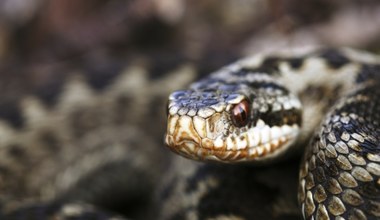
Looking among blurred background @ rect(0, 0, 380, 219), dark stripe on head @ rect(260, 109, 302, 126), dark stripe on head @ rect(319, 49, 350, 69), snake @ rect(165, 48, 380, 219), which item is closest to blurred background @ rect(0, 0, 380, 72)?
blurred background @ rect(0, 0, 380, 219)

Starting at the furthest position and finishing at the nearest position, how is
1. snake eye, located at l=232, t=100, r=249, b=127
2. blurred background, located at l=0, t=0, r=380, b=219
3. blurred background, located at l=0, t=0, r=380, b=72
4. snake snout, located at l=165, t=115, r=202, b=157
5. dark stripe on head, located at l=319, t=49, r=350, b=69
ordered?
blurred background, located at l=0, t=0, r=380, b=72 → blurred background, located at l=0, t=0, r=380, b=219 → dark stripe on head, located at l=319, t=49, r=350, b=69 → snake eye, located at l=232, t=100, r=249, b=127 → snake snout, located at l=165, t=115, r=202, b=157

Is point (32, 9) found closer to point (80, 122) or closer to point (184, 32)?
point (184, 32)

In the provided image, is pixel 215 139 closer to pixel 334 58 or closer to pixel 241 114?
pixel 241 114

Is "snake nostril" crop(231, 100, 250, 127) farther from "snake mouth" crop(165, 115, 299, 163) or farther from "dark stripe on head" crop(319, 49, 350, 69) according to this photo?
"dark stripe on head" crop(319, 49, 350, 69)

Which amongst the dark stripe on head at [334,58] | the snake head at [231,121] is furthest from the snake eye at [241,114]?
the dark stripe on head at [334,58]

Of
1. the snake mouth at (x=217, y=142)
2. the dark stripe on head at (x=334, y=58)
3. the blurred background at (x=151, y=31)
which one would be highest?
the blurred background at (x=151, y=31)

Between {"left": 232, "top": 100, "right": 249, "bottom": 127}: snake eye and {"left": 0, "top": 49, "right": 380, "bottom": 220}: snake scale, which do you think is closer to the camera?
{"left": 0, "top": 49, "right": 380, "bottom": 220}: snake scale

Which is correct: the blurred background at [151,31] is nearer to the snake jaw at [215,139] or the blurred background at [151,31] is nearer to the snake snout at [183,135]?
the snake jaw at [215,139]

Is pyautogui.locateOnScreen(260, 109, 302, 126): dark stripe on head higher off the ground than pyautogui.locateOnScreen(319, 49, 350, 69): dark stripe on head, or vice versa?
pyautogui.locateOnScreen(319, 49, 350, 69): dark stripe on head
